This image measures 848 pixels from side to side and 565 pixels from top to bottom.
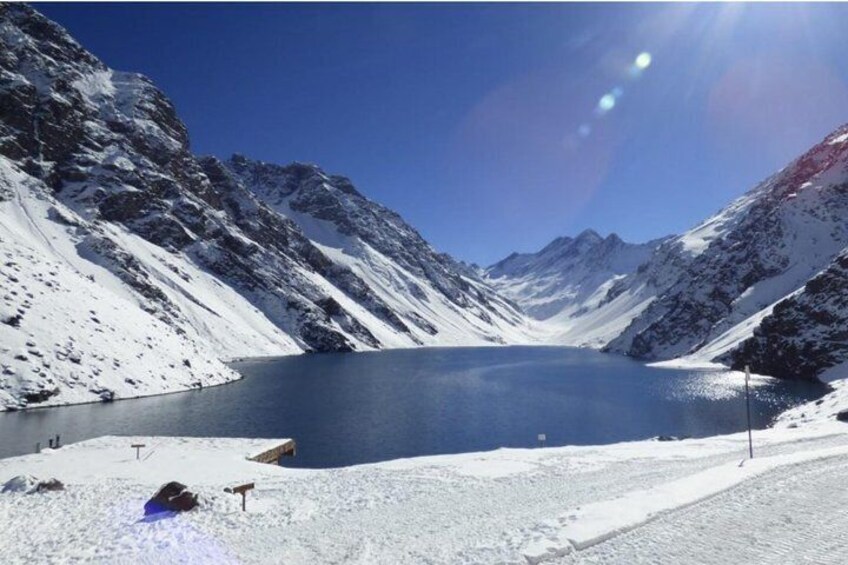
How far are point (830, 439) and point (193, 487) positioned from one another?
3897 cm

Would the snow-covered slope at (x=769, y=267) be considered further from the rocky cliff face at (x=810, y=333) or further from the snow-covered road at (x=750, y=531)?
the snow-covered road at (x=750, y=531)

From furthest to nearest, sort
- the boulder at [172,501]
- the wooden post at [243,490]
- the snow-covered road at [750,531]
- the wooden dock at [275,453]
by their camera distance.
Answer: the wooden dock at [275,453], the wooden post at [243,490], the boulder at [172,501], the snow-covered road at [750,531]

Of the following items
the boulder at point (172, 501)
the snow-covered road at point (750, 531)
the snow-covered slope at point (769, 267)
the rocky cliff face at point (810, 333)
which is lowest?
the snow-covered road at point (750, 531)

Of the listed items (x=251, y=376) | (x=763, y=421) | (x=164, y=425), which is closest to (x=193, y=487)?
(x=164, y=425)

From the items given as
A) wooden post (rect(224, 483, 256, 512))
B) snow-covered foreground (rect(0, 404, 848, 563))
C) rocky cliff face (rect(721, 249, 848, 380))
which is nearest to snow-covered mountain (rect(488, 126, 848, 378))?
rocky cliff face (rect(721, 249, 848, 380))

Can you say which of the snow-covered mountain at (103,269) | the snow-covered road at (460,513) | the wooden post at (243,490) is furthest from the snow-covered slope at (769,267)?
the wooden post at (243,490)

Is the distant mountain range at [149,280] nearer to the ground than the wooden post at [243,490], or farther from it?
farther from it

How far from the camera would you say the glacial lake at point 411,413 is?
50688 millimetres

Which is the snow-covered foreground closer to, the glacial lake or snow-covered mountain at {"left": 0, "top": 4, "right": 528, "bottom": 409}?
the glacial lake

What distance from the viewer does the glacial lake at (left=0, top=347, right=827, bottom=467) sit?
50.7 m

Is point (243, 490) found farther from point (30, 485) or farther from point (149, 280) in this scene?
point (149, 280)

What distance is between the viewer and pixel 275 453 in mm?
41531

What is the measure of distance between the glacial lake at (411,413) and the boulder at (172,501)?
20.3 metres

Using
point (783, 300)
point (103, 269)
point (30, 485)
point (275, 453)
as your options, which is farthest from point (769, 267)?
point (30, 485)
